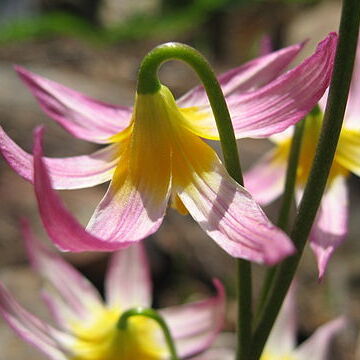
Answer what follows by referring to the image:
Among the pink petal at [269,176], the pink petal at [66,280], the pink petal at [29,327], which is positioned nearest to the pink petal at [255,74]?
the pink petal at [269,176]

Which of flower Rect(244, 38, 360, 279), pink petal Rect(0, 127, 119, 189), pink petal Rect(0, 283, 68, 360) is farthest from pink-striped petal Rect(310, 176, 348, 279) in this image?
pink petal Rect(0, 283, 68, 360)

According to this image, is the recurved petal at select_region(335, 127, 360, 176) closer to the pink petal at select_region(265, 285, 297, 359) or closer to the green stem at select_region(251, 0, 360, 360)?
the green stem at select_region(251, 0, 360, 360)

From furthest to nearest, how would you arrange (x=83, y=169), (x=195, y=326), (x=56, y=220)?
(x=195, y=326), (x=83, y=169), (x=56, y=220)

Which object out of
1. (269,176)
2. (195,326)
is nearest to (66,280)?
(195,326)

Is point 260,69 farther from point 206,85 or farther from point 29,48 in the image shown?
point 29,48

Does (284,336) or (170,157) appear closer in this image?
(170,157)

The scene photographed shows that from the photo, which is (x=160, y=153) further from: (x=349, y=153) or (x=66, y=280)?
(x=66, y=280)

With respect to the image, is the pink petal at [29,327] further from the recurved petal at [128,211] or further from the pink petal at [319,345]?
the pink petal at [319,345]
